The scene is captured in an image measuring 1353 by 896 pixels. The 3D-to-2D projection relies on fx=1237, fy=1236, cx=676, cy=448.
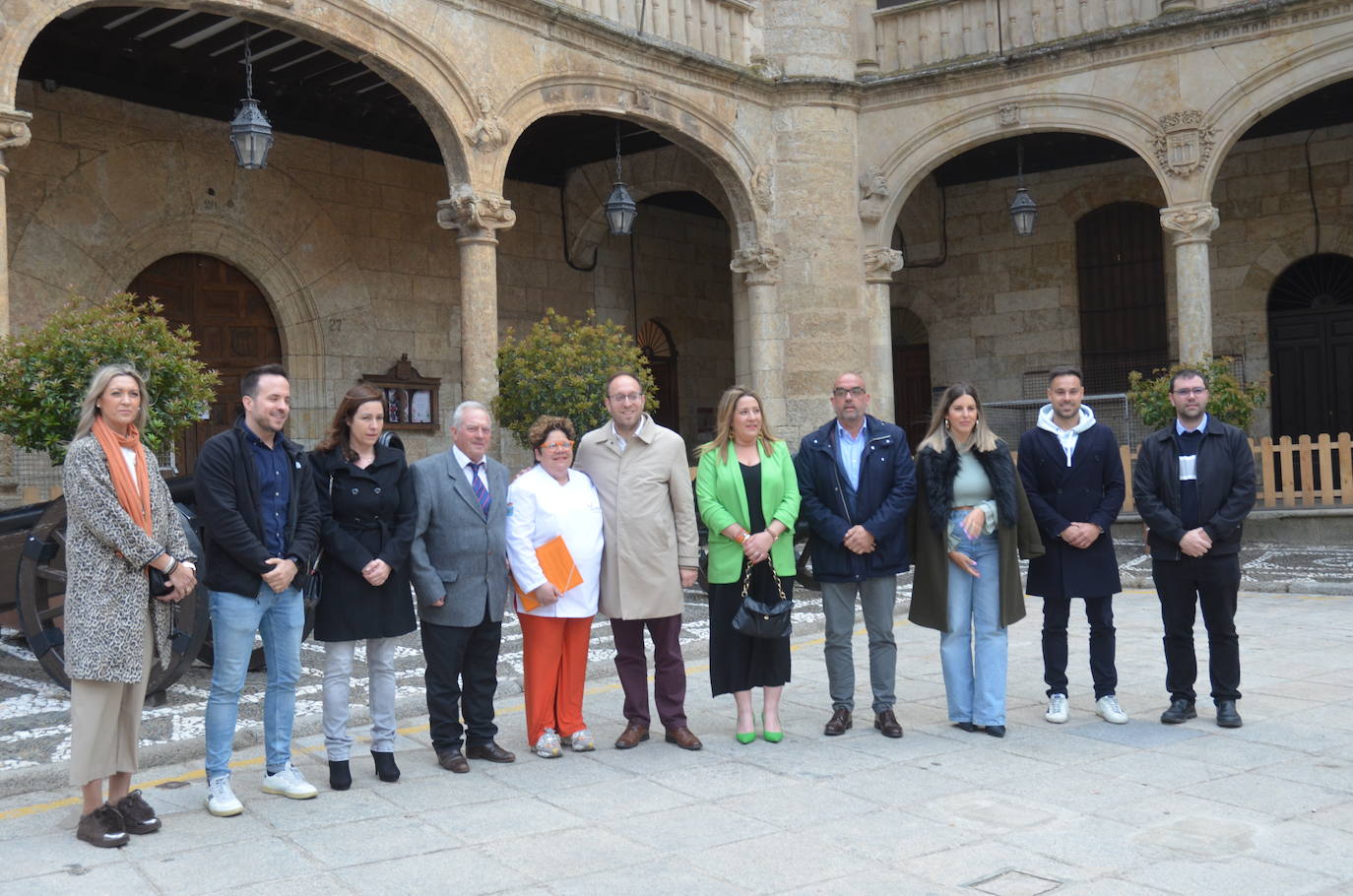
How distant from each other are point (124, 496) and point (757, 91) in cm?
1111

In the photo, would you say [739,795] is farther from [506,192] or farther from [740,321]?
[506,192]

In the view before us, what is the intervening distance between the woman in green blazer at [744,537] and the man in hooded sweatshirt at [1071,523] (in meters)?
1.21

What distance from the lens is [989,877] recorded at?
3699mm

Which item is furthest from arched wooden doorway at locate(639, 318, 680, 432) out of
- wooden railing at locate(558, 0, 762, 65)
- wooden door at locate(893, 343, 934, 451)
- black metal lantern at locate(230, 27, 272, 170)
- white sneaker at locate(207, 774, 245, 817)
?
white sneaker at locate(207, 774, 245, 817)

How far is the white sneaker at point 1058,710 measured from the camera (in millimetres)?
5820

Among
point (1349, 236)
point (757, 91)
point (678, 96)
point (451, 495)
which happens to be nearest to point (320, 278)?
point (678, 96)

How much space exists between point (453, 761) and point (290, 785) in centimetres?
67

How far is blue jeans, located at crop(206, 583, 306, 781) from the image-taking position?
449 centimetres

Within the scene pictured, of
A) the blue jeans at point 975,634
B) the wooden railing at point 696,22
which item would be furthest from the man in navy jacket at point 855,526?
the wooden railing at point 696,22

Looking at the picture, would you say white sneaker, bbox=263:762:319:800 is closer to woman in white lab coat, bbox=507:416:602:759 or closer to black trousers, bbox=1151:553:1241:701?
woman in white lab coat, bbox=507:416:602:759

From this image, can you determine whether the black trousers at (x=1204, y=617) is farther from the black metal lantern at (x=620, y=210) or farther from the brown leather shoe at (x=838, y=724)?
the black metal lantern at (x=620, y=210)

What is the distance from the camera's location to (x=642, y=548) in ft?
18.0

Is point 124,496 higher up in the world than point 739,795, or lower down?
higher up

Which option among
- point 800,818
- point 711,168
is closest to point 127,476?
point 800,818
